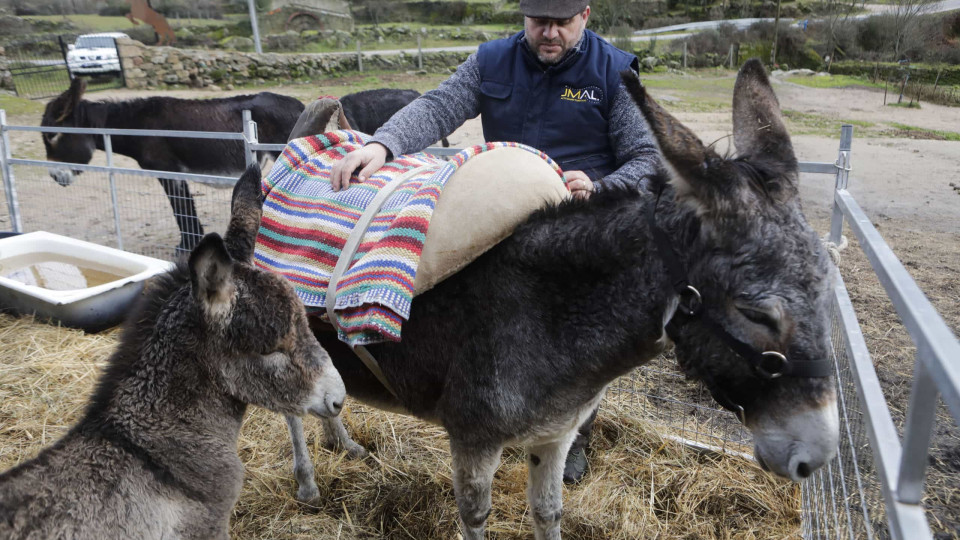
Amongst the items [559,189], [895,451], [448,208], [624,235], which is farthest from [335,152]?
[895,451]

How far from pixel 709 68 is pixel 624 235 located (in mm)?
28328

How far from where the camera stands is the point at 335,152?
286 cm

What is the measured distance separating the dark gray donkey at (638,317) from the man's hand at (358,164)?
0.61 meters

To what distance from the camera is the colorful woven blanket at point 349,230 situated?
2.11 meters

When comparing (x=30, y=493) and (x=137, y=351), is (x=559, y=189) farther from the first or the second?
(x=30, y=493)

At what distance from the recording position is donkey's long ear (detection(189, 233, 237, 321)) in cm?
203

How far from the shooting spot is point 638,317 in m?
1.98

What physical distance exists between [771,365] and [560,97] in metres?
1.89

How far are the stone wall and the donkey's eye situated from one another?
22732mm

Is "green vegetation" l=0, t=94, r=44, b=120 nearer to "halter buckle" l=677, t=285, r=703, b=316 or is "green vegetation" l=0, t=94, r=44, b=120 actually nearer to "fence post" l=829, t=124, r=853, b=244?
"fence post" l=829, t=124, r=853, b=244

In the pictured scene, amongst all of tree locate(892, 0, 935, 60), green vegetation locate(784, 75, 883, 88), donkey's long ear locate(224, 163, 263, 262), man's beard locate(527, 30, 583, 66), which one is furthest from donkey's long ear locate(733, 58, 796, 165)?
tree locate(892, 0, 935, 60)

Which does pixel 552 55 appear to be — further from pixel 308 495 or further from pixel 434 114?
pixel 308 495

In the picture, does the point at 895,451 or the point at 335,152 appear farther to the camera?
the point at 335,152

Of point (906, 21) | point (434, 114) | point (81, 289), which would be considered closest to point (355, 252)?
point (434, 114)
